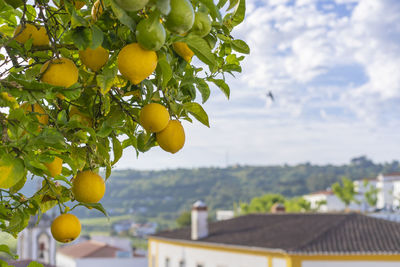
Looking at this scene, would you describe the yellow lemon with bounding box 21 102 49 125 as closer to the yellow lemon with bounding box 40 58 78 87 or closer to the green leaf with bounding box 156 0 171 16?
the yellow lemon with bounding box 40 58 78 87

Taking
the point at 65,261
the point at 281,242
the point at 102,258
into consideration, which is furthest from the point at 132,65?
the point at 65,261

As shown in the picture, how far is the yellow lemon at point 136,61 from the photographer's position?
141cm

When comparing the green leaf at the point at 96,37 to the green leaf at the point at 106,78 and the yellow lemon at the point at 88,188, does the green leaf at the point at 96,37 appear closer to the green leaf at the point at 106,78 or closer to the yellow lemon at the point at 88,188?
the green leaf at the point at 106,78

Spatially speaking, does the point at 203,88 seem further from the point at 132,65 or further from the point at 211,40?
the point at 132,65

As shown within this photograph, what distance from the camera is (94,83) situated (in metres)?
1.78

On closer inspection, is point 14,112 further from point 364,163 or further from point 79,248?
point 364,163

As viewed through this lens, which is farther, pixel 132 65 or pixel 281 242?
pixel 281 242

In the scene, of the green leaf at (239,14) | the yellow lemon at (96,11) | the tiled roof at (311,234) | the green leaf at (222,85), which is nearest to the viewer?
the yellow lemon at (96,11)

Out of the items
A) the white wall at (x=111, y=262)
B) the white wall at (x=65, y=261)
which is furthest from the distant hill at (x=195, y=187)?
the white wall at (x=111, y=262)

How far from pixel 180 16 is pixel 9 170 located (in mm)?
648

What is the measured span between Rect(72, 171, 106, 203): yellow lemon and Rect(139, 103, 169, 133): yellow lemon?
12.3 inches

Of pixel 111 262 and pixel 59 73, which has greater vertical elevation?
pixel 59 73

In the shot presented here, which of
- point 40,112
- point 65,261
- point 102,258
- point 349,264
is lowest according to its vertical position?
Result: point 65,261

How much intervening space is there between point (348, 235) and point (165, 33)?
845 inches
